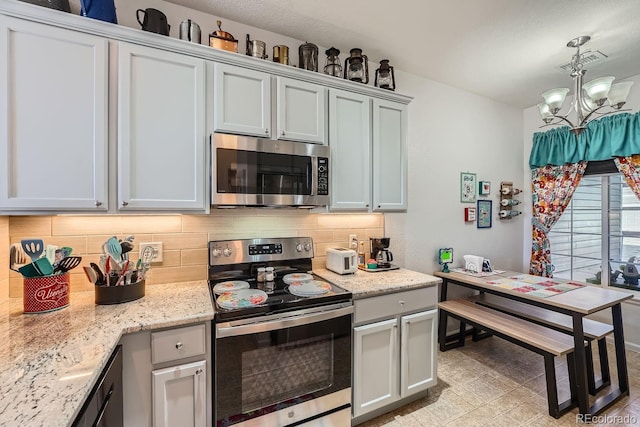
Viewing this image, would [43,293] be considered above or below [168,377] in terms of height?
above

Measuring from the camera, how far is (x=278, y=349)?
1.46 meters

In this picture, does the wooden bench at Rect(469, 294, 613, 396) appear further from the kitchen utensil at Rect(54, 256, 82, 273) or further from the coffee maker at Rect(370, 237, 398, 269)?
the kitchen utensil at Rect(54, 256, 82, 273)

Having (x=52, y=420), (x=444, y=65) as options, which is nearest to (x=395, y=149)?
(x=444, y=65)

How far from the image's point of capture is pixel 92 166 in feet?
4.55

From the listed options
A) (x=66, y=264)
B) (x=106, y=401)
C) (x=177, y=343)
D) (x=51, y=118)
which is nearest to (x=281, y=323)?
(x=177, y=343)

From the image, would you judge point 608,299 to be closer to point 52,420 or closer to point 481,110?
point 481,110

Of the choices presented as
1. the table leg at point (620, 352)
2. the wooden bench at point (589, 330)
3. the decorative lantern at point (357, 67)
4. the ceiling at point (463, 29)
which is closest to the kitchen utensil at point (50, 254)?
the ceiling at point (463, 29)

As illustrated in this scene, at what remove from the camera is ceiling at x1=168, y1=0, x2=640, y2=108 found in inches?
71.6

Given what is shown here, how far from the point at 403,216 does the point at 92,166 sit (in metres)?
2.37

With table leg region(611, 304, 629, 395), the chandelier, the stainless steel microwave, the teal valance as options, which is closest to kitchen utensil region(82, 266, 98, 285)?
the stainless steel microwave

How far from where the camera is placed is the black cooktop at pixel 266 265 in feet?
4.68

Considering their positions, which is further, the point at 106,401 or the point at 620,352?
the point at 620,352

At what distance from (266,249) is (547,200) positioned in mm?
3462

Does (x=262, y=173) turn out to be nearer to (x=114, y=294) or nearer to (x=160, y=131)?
(x=160, y=131)
